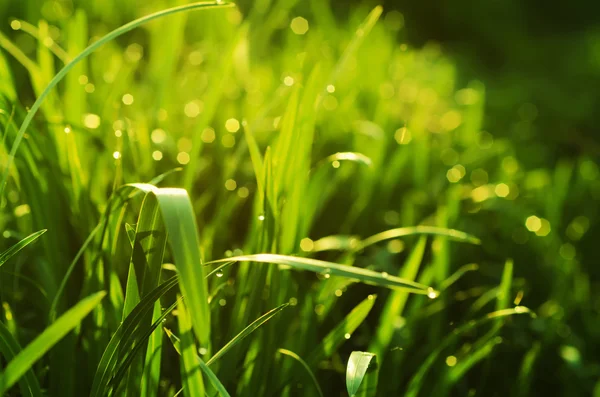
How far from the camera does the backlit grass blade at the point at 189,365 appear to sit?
1.93 ft

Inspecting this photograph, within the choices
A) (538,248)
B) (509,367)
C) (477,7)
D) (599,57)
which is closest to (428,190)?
(538,248)

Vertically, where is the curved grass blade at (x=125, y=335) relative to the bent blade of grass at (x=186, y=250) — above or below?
below

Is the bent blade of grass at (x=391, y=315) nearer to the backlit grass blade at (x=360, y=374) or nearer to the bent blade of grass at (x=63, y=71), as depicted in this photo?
the backlit grass blade at (x=360, y=374)

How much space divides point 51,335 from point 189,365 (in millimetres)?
190

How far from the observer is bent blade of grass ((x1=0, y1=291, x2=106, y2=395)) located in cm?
41

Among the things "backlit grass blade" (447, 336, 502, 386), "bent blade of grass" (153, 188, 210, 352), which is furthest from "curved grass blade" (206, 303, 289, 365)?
"backlit grass blade" (447, 336, 502, 386)

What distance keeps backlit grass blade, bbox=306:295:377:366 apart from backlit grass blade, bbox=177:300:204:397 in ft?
0.68

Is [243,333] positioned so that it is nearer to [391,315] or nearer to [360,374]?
[360,374]

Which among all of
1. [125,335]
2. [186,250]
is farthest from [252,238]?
[186,250]

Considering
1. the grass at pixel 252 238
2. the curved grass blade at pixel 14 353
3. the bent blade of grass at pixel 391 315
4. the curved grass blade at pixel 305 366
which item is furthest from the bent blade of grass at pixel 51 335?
the bent blade of grass at pixel 391 315

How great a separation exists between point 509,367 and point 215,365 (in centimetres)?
61

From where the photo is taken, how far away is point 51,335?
0.43m

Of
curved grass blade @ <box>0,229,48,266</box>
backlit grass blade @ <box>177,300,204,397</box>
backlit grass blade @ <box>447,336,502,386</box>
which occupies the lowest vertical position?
backlit grass blade @ <box>447,336,502,386</box>

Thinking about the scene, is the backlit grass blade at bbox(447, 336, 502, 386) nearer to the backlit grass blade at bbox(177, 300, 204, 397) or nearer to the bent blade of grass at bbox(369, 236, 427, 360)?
the bent blade of grass at bbox(369, 236, 427, 360)
